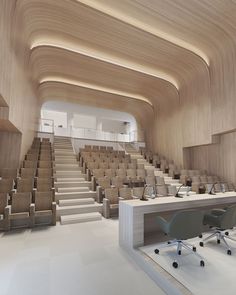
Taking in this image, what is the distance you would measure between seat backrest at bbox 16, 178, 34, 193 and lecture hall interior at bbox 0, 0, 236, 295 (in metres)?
0.03

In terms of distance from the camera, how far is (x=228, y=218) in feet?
9.46

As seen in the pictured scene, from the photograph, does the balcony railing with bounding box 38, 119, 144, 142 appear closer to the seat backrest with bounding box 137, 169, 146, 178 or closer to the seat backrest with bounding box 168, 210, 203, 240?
the seat backrest with bounding box 137, 169, 146, 178

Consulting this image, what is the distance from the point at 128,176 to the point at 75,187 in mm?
1922

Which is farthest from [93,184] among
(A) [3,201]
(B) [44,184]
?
(A) [3,201]

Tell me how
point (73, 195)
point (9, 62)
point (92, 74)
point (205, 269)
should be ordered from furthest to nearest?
point (92, 74) → point (73, 195) → point (9, 62) → point (205, 269)

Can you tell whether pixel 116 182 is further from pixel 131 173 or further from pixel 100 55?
pixel 100 55

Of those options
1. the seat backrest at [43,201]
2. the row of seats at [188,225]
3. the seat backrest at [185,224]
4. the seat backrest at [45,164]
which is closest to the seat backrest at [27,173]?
the seat backrest at [45,164]

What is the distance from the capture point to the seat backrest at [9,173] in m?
5.22

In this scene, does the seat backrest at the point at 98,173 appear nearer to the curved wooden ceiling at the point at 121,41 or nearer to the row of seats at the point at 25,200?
the row of seats at the point at 25,200

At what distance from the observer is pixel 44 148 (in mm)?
8039

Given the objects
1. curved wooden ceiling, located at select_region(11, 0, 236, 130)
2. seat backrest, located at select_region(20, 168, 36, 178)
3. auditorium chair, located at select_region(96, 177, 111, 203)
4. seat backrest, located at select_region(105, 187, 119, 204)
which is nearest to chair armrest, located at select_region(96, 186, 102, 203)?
auditorium chair, located at select_region(96, 177, 111, 203)

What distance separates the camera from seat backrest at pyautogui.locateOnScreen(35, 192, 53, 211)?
13.8 ft

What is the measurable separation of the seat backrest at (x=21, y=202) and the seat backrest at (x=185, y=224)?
3129mm

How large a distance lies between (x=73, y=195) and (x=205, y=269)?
3.77 meters
